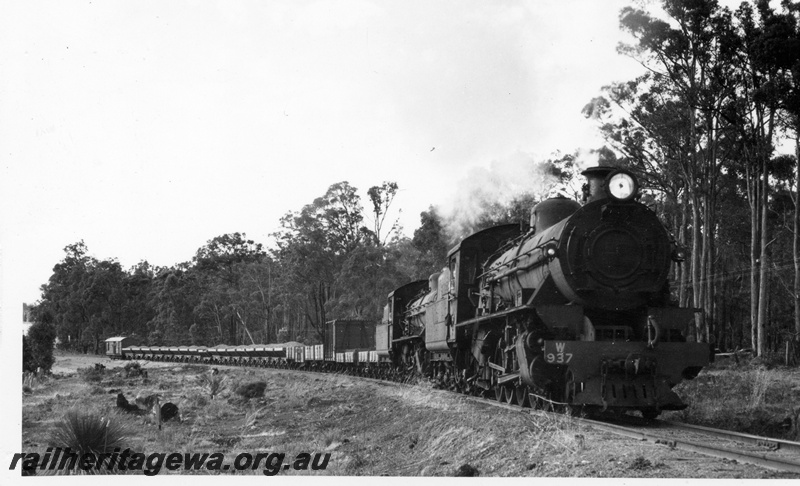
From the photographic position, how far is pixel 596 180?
1182 centimetres

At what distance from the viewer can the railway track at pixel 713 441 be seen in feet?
24.5

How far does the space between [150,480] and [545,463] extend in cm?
441

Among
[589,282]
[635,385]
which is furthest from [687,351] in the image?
[589,282]

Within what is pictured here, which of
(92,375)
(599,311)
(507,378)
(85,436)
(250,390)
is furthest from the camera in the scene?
(92,375)

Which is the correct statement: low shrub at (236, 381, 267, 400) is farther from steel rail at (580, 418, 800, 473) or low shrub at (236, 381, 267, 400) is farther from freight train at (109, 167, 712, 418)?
steel rail at (580, 418, 800, 473)

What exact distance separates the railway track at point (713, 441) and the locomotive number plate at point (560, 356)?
0.87m

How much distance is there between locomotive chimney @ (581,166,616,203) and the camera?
11.6 metres

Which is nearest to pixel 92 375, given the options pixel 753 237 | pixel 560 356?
pixel 560 356

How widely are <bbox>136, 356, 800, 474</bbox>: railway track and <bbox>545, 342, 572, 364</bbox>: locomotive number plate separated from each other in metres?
0.87

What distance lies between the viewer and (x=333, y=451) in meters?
10.7

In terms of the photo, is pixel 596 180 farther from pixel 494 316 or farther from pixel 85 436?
pixel 85 436

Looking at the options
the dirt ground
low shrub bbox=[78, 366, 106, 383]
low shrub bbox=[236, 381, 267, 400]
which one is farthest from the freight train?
low shrub bbox=[78, 366, 106, 383]

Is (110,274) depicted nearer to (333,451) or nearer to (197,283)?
(197,283)

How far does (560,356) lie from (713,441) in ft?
7.87
